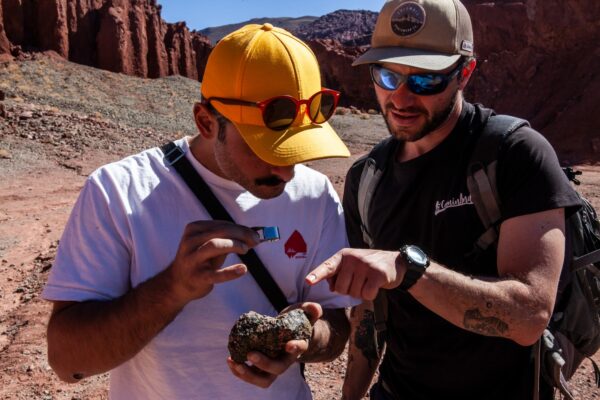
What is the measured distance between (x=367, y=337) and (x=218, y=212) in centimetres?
137

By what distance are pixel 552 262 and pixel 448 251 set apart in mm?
443

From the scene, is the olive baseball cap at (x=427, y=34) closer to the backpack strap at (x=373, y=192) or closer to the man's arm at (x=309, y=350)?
the backpack strap at (x=373, y=192)

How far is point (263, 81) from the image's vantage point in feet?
6.72

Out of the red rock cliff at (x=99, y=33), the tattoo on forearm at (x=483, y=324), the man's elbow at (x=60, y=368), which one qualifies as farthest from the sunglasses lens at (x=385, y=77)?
the red rock cliff at (x=99, y=33)

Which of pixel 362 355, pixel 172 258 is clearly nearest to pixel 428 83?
pixel 362 355

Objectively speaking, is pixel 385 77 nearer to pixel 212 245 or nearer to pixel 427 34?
pixel 427 34

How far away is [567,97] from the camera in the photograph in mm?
22859

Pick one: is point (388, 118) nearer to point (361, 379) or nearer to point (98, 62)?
point (361, 379)

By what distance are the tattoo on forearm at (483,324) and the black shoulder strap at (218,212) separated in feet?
→ 2.40

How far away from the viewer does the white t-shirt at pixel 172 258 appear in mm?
1928

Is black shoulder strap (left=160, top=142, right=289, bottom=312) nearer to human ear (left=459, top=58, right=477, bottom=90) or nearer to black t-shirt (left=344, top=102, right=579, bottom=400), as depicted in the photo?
black t-shirt (left=344, top=102, right=579, bottom=400)

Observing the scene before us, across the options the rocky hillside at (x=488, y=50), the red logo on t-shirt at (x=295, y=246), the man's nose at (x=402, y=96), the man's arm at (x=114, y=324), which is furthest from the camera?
the rocky hillside at (x=488, y=50)

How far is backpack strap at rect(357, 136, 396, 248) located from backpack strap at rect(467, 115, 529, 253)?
0.61 meters

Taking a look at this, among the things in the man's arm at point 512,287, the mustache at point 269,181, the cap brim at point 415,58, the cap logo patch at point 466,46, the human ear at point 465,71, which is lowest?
the man's arm at point 512,287
